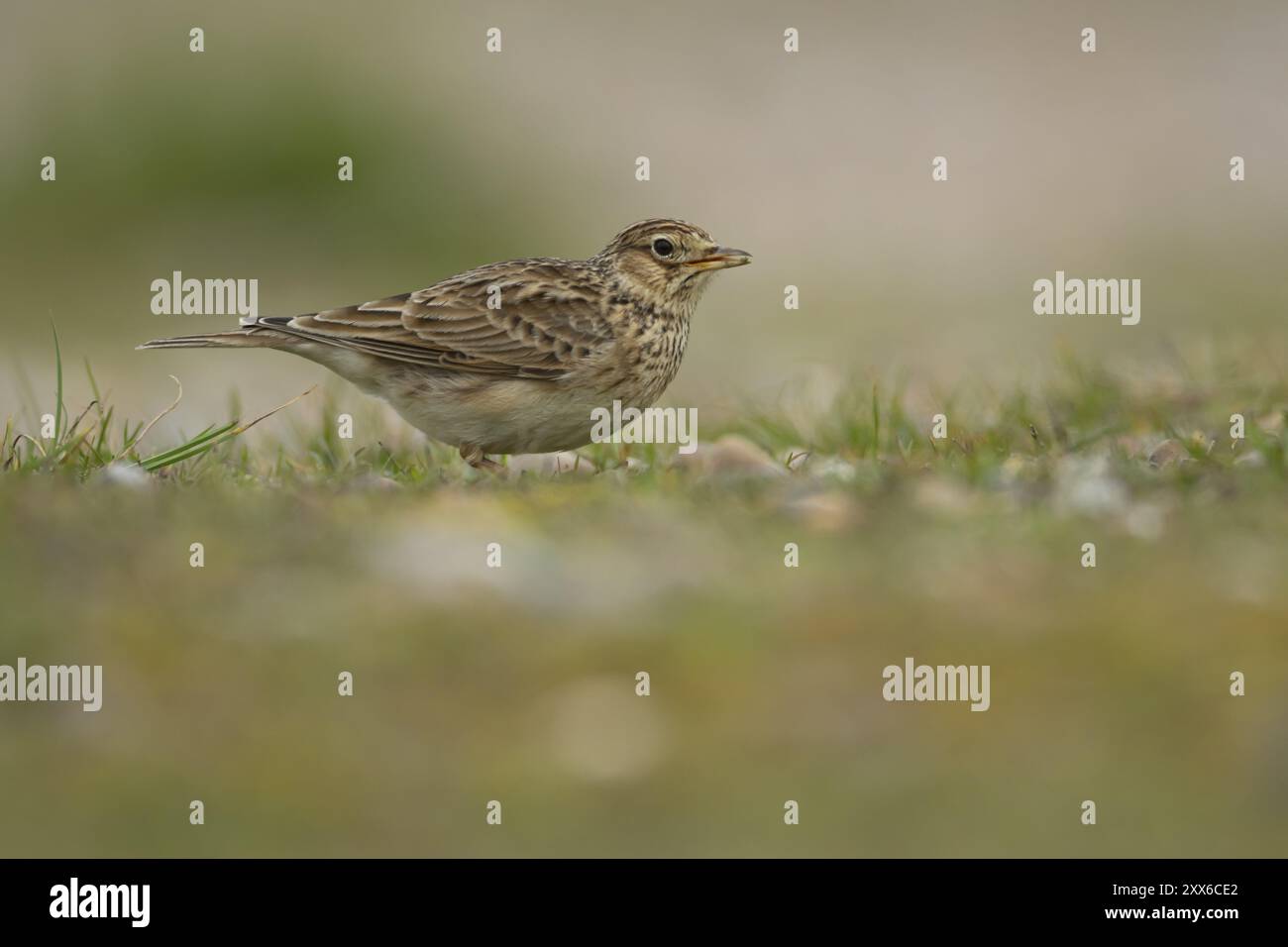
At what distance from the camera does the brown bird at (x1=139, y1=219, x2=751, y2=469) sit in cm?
848

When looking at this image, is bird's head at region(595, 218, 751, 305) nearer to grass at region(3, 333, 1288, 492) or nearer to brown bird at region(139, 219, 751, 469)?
brown bird at region(139, 219, 751, 469)

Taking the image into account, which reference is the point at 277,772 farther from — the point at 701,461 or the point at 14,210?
the point at 14,210

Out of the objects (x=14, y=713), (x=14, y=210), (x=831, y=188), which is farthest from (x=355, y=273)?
(x=14, y=713)

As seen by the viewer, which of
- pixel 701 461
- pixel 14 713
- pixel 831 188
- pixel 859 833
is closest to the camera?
pixel 859 833

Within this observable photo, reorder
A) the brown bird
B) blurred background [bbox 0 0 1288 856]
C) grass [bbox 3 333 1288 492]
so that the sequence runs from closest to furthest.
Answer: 1. blurred background [bbox 0 0 1288 856]
2. grass [bbox 3 333 1288 492]
3. the brown bird

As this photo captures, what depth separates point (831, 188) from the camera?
22.3 m

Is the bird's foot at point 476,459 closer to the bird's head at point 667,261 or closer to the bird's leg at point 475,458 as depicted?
the bird's leg at point 475,458

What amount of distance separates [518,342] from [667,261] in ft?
3.33

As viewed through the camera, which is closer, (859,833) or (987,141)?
(859,833)

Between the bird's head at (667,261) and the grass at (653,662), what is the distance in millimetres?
2183

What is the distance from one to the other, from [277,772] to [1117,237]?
16.6m

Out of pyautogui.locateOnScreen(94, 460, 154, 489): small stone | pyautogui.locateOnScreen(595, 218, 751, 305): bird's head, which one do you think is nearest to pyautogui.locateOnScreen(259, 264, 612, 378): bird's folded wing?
pyautogui.locateOnScreen(595, 218, 751, 305): bird's head

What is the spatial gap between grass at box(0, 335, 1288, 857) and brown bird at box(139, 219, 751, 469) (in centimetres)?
144

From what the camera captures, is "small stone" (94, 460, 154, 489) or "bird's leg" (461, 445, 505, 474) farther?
"bird's leg" (461, 445, 505, 474)
